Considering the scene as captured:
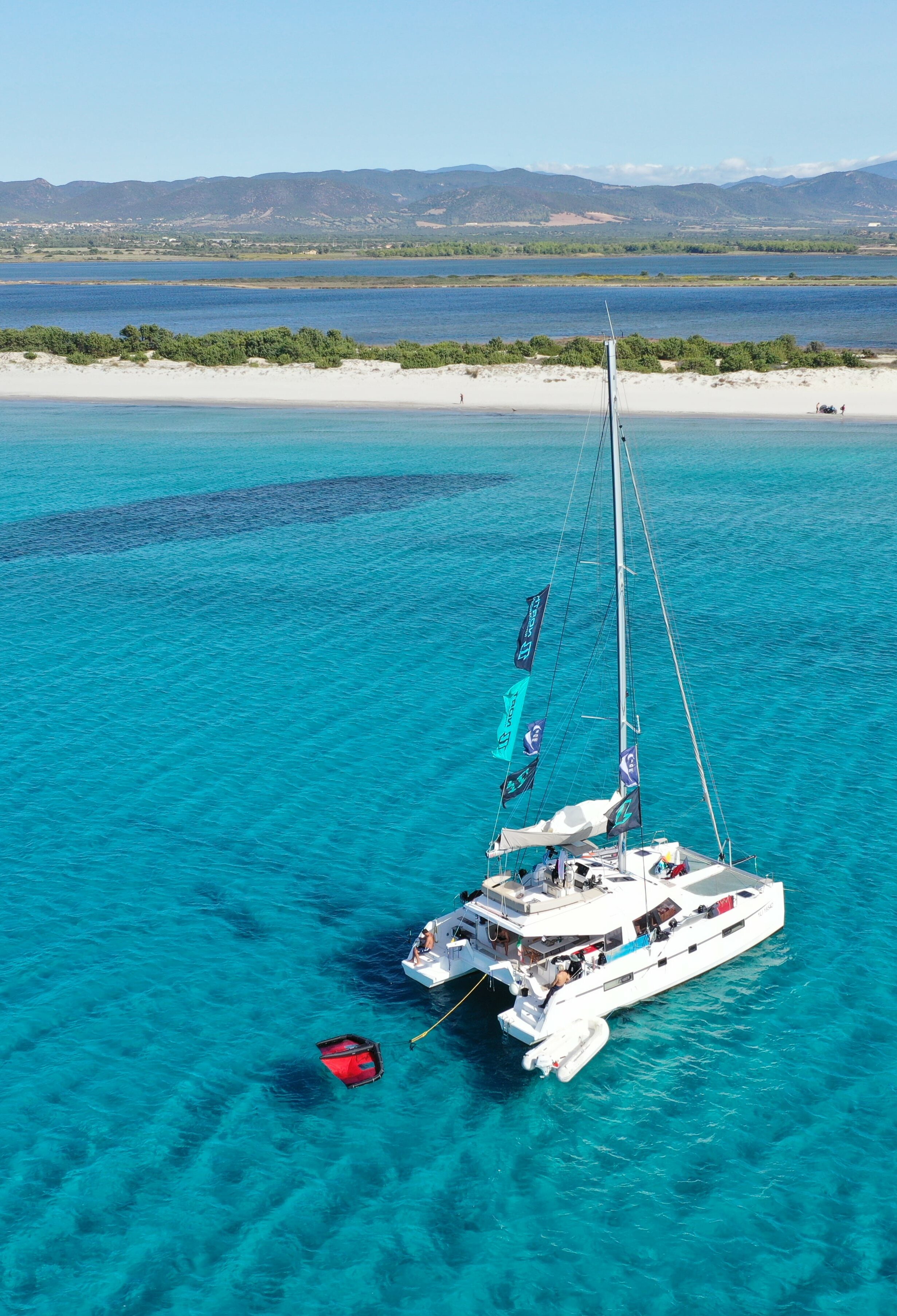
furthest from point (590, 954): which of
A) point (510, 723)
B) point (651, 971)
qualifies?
point (510, 723)

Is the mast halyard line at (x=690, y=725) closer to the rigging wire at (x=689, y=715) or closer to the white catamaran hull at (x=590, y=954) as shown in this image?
the rigging wire at (x=689, y=715)

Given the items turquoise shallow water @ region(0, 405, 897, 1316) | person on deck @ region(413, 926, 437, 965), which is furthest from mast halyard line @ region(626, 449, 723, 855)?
person on deck @ region(413, 926, 437, 965)

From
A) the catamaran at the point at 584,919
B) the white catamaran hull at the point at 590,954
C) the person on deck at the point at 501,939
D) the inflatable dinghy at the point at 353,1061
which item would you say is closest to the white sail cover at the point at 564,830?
the catamaran at the point at 584,919

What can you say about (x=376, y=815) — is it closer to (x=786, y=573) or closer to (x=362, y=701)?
(x=362, y=701)

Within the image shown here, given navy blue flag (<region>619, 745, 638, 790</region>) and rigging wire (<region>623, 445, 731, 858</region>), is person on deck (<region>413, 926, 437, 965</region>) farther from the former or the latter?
rigging wire (<region>623, 445, 731, 858</region>)

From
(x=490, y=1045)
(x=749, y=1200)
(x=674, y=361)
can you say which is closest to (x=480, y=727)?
(x=490, y=1045)
